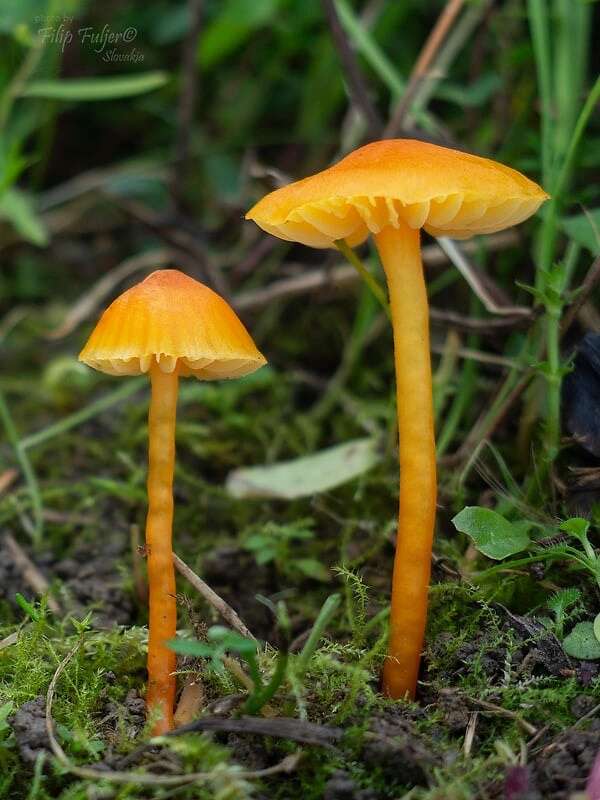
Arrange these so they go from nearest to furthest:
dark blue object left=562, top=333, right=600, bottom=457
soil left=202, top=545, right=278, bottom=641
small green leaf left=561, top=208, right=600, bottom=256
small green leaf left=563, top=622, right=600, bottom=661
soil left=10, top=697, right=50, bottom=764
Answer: soil left=10, top=697, right=50, bottom=764
small green leaf left=563, top=622, right=600, bottom=661
dark blue object left=562, top=333, right=600, bottom=457
small green leaf left=561, top=208, right=600, bottom=256
soil left=202, top=545, right=278, bottom=641

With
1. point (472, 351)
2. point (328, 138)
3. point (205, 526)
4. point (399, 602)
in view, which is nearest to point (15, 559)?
point (205, 526)

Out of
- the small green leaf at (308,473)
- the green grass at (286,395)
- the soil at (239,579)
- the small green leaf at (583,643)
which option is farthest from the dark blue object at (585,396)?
the soil at (239,579)

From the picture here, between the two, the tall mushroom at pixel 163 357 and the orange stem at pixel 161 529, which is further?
the orange stem at pixel 161 529

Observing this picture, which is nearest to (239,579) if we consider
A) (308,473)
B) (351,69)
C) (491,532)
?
(308,473)

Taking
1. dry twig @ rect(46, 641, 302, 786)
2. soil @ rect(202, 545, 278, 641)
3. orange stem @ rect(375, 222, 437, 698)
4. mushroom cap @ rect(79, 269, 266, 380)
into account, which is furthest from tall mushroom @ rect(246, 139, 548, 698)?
soil @ rect(202, 545, 278, 641)

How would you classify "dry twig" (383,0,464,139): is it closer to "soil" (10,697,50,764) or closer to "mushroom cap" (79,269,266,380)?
"mushroom cap" (79,269,266,380)

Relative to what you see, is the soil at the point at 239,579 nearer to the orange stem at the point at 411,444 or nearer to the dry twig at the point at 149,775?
the orange stem at the point at 411,444
